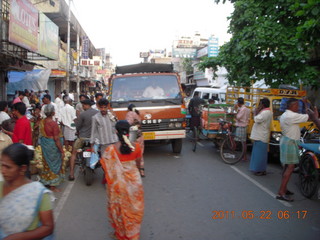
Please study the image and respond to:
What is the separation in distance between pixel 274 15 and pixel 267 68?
5.84ft

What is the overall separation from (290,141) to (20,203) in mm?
4797

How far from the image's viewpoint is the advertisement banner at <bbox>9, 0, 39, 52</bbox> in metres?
11.0

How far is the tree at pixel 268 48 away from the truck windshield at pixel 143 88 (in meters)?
3.11

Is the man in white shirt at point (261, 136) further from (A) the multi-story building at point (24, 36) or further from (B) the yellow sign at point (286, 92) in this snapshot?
(A) the multi-story building at point (24, 36)

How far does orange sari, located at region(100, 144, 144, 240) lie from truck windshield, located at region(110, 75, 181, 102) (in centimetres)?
564

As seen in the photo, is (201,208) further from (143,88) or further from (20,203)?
(143,88)

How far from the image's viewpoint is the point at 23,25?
474 inches

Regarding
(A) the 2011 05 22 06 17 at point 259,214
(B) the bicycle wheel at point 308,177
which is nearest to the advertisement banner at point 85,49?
(B) the bicycle wheel at point 308,177

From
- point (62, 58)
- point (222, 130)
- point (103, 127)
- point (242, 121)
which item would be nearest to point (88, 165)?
point (103, 127)

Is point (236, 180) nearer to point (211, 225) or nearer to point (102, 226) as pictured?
point (211, 225)

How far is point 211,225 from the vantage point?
461cm

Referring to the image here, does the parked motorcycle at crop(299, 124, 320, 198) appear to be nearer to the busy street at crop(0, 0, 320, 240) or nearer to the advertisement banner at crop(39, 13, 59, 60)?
the busy street at crop(0, 0, 320, 240)

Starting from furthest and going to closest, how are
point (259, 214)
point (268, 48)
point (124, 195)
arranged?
1. point (268, 48)
2. point (259, 214)
3. point (124, 195)

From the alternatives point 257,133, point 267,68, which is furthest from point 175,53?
point 257,133
